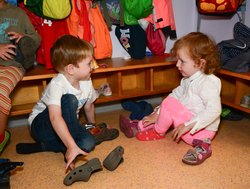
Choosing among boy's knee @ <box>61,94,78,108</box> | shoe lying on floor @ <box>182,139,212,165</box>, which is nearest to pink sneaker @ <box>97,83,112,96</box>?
boy's knee @ <box>61,94,78,108</box>

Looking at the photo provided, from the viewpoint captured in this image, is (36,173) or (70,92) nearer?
(36,173)

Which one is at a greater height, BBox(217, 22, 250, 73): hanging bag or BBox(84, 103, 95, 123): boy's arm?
BBox(217, 22, 250, 73): hanging bag

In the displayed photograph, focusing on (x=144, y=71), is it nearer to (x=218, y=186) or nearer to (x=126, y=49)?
(x=126, y=49)

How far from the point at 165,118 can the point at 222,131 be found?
43 cm

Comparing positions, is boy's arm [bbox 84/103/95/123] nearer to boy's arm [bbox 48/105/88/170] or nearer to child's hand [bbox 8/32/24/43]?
boy's arm [bbox 48/105/88/170]

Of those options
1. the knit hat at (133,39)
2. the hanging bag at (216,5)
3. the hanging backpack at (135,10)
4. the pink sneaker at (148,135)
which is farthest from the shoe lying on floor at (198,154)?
the hanging bag at (216,5)

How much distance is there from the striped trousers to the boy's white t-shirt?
16cm

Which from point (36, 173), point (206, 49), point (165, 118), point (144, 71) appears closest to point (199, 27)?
point (144, 71)

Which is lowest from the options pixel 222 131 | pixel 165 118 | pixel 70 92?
pixel 222 131

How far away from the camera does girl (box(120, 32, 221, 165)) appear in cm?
141

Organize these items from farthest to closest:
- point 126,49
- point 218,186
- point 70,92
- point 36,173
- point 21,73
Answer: point 126,49, point 21,73, point 70,92, point 36,173, point 218,186

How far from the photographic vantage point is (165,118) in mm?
1526

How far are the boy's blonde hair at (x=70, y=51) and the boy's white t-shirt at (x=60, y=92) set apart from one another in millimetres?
80

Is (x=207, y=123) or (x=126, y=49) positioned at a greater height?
(x=126, y=49)
